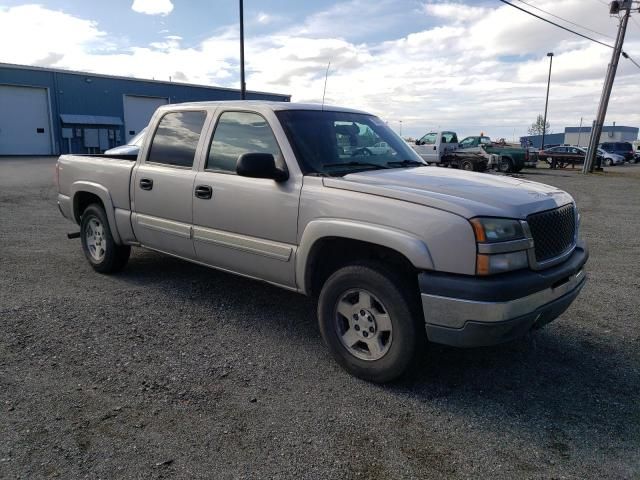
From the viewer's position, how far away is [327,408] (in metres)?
3.20

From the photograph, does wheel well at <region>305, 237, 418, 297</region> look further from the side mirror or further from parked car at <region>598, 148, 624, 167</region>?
parked car at <region>598, 148, 624, 167</region>

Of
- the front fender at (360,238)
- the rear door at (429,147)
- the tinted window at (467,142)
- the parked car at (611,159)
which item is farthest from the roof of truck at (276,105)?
the parked car at (611,159)

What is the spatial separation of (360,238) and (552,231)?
1.30 metres

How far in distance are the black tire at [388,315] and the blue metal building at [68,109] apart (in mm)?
33426

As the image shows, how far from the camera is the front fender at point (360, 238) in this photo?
3088 mm

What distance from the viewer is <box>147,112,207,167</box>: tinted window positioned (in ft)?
15.6

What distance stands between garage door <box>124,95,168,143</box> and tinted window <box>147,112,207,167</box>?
35.7 meters

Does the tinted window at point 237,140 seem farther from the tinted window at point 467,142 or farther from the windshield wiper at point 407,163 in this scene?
the tinted window at point 467,142

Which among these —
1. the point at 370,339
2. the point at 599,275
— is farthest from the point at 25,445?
the point at 599,275

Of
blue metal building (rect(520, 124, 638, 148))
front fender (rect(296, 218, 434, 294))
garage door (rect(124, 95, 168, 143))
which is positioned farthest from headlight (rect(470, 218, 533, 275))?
blue metal building (rect(520, 124, 638, 148))

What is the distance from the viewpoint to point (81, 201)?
623 cm

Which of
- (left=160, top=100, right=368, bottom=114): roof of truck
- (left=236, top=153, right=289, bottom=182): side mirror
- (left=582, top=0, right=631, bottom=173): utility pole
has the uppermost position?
(left=582, top=0, right=631, bottom=173): utility pole

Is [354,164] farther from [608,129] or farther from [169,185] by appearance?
[608,129]

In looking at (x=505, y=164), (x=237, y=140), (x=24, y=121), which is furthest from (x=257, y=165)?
(x=24, y=121)
